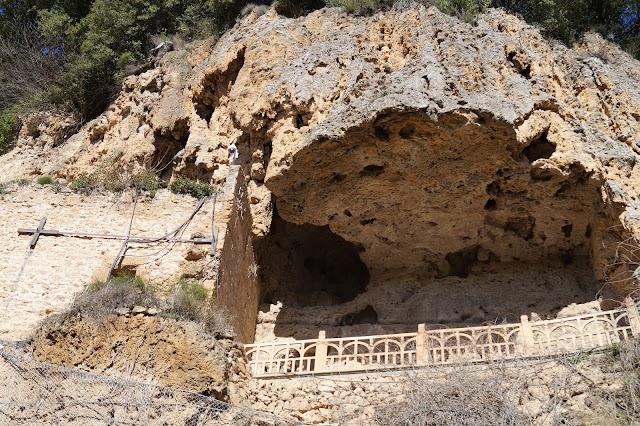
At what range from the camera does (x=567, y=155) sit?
35.8 ft

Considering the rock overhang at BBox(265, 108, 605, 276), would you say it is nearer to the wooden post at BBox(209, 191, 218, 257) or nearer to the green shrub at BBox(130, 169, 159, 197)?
the wooden post at BBox(209, 191, 218, 257)

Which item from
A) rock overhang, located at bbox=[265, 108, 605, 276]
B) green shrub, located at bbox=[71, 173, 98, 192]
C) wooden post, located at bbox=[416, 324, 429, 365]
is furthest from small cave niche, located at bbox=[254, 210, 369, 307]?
wooden post, located at bbox=[416, 324, 429, 365]

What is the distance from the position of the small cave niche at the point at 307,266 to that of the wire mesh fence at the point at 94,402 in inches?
193

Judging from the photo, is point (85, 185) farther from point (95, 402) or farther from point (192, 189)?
point (95, 402)

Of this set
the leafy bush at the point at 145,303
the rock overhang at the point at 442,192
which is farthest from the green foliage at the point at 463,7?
the leafy bush at the point at 145,303

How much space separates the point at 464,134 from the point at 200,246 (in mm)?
4046

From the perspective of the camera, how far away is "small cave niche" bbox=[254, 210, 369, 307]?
13211mm

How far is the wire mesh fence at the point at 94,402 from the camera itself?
759 centimetres

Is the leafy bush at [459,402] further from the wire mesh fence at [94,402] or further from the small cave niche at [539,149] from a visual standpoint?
the small cave niche at [539,149]

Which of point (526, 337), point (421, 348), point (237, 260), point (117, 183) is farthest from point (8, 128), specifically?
point (526, 337)

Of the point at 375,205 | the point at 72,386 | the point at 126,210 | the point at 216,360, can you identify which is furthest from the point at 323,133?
the point at 72,386

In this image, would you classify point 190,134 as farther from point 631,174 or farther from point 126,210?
point 631,174

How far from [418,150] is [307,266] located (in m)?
4.22

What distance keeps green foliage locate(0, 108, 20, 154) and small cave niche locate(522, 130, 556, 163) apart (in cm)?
1121
